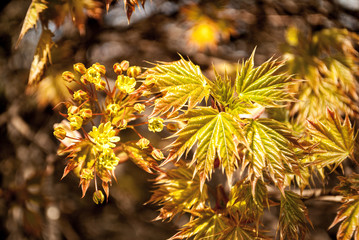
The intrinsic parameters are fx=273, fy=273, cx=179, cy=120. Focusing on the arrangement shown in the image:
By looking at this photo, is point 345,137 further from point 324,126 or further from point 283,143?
point 283,143

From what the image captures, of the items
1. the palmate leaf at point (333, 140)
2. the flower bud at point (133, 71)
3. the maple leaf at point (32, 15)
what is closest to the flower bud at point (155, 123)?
the flower bud at point (133, 71)

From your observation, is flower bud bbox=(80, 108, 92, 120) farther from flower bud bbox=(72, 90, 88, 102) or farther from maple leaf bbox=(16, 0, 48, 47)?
maple leaf bbox=(16, 0, 48, 47)

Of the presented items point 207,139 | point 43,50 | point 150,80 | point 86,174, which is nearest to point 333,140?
point 207,139

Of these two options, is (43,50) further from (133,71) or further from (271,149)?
(271,149)

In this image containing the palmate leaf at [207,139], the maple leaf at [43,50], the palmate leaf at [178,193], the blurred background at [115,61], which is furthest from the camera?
the blurred background at [115,61]

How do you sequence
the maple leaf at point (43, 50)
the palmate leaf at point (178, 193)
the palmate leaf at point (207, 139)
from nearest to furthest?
the palmate leaf at point (207, 139) → the palmate leaf at point (178, 193) → the maple leaf at point (43, 50)

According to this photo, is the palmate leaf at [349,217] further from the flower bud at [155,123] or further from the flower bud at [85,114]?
the flower bud at [85,114]

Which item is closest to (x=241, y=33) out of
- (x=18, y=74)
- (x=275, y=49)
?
(x=275, y=49)
